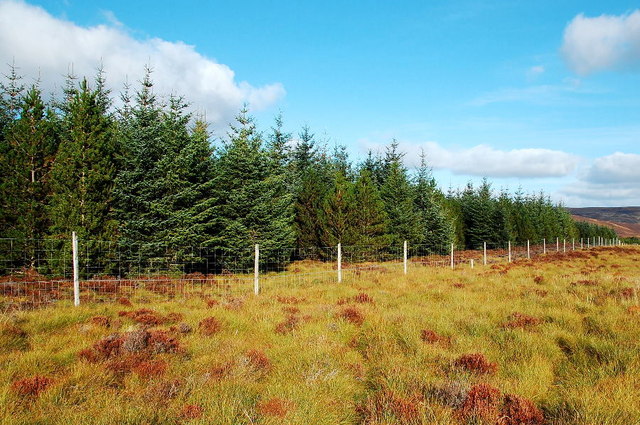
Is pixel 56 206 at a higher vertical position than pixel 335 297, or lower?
higher

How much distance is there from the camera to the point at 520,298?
951 centimetres

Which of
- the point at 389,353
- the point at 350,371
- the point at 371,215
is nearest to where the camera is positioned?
the point at 350,371

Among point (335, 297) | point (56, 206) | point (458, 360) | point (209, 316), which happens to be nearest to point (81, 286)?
point (56, 206)

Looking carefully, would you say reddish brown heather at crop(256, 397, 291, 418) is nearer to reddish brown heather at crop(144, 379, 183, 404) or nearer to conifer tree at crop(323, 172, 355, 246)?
reddish brown heather at crop(144, 379, 183, 404)

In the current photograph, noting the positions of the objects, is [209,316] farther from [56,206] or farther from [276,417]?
[56,206]

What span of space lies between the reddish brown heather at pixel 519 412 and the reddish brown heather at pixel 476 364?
88cm

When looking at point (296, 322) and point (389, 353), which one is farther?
point (296, 322)

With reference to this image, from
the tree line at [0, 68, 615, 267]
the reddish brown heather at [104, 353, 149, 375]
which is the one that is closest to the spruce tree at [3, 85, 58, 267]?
the tree line at [0, 68, 615, 267]

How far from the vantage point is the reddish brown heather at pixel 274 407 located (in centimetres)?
371

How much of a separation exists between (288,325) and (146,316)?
125 inches

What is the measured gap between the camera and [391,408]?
3797mm

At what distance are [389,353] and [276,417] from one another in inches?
99.0

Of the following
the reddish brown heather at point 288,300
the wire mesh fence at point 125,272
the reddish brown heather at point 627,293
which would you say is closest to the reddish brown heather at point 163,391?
the reddish brown heather at point 288,300

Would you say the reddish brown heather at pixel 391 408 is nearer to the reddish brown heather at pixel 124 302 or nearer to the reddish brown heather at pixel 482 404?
the reddish brown heather at pixel 482 404
